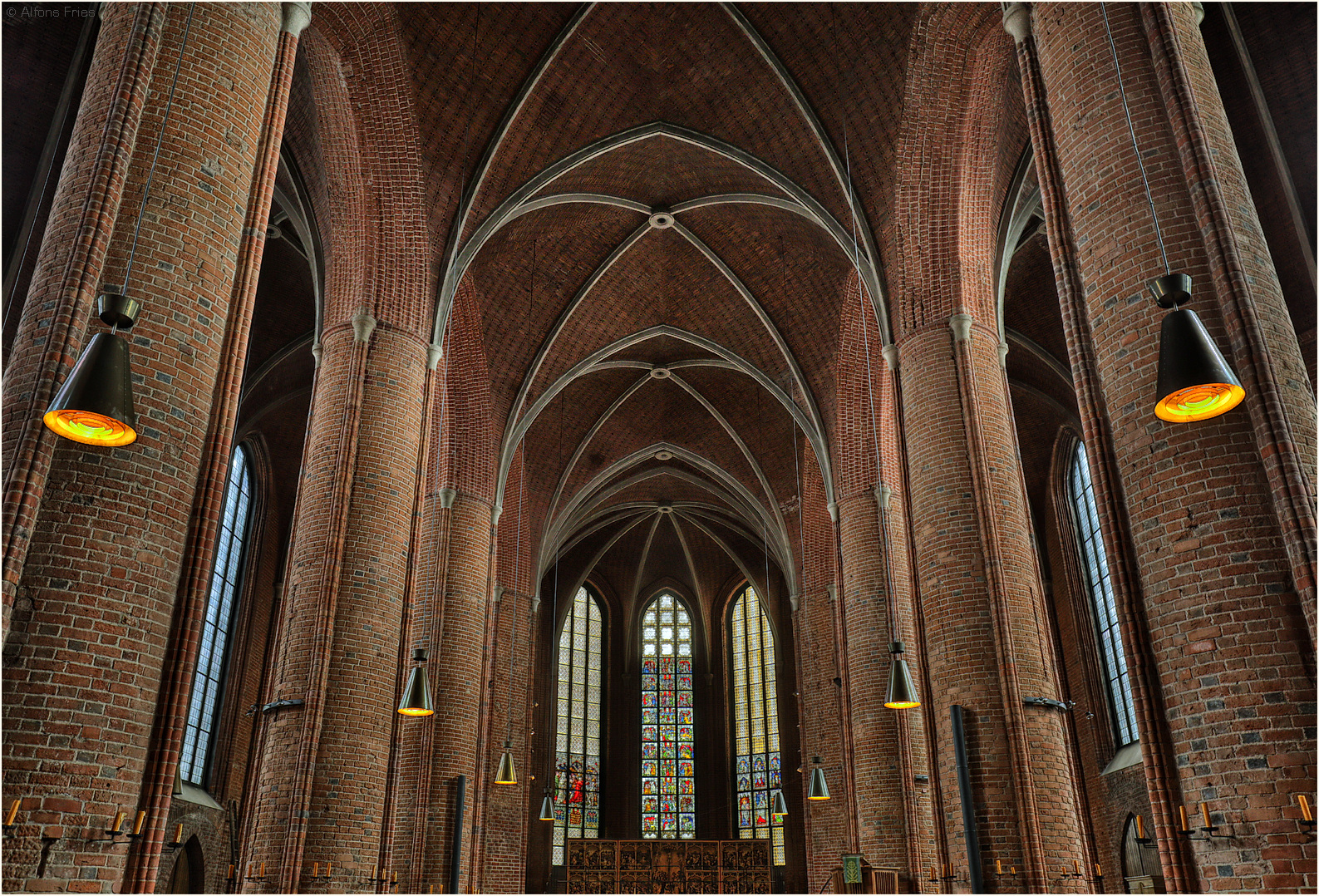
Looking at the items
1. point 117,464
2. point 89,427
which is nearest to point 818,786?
point 117,464

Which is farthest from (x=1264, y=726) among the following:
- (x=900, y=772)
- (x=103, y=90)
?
(x=900, y=772)

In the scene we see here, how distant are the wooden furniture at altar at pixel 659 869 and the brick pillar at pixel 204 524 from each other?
19361mm

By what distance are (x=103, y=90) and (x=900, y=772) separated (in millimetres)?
14834

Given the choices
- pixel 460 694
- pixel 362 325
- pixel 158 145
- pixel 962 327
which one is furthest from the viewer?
pixel 460 694

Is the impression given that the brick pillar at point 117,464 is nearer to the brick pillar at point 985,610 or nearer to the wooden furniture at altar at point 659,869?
the brick pillar at point 985,610

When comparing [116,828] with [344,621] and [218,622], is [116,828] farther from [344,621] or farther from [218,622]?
A: [218,622]

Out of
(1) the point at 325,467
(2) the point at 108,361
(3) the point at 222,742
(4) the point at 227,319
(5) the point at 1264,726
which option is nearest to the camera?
(2) the point at 108,361

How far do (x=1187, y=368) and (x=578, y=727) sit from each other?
29.2 metres

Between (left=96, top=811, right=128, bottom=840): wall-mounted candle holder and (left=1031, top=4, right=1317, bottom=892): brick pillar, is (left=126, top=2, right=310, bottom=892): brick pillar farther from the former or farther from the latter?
(left=1031, top=4, right=1317, bottom=892): brick pillar

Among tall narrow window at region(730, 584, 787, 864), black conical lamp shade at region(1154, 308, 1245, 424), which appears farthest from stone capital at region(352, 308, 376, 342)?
tall narrow window at region(730, 584, 787, 864)

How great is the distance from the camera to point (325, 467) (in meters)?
12.1

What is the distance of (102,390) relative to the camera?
16.5 ft

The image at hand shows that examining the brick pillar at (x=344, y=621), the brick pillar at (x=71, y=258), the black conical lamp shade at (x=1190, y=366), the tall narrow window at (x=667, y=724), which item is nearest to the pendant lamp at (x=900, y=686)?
the black conical lamp shade at (x=1190, y=366)

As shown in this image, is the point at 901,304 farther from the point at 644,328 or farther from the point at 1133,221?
the point at 644,328
